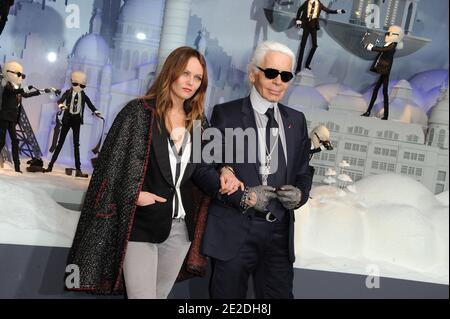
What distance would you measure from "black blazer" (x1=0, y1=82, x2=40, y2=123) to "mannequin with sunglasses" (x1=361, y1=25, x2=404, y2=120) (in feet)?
8.94

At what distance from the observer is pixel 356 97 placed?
5004 mm

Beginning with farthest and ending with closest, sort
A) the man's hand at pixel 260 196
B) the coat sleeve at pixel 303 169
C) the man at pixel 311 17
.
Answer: the man at pixel 311 17
the coat sleeve at pixel 303 169
the man's hand at pixel 260 196

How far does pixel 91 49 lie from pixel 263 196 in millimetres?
2209

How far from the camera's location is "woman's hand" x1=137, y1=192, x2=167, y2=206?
9.34 feet

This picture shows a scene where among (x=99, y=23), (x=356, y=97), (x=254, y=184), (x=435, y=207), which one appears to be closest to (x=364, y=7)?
(x=356, y=97)

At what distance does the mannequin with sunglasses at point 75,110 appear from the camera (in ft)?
14.3

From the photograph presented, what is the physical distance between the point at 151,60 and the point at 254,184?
1.89 metres

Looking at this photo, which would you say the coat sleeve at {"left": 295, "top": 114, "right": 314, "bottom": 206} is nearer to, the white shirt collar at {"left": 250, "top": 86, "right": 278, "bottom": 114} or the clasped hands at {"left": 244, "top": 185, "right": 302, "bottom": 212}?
the clasped hands at {"left": 244, "top": 185, "right": 302, "bottom": 212}

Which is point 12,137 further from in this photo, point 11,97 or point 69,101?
point 69,101

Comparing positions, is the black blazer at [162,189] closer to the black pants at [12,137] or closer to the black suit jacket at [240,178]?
the black suit jacket at [240,178]

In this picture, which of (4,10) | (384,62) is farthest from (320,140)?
(4,10)

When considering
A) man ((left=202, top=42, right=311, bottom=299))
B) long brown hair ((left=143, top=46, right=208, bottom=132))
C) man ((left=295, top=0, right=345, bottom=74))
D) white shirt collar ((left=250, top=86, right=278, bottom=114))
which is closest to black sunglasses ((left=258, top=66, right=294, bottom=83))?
man ((left=202, top=42, right=311, bottom=299))

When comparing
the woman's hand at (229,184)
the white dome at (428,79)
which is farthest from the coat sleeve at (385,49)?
the woman's hand at (229,184)
